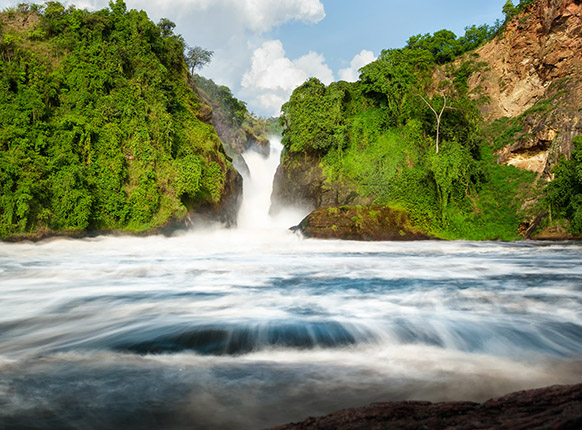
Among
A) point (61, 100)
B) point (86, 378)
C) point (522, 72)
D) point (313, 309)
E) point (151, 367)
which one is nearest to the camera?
point (86, 378)

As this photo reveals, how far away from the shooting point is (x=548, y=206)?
721 inches

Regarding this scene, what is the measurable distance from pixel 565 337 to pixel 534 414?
3.19m

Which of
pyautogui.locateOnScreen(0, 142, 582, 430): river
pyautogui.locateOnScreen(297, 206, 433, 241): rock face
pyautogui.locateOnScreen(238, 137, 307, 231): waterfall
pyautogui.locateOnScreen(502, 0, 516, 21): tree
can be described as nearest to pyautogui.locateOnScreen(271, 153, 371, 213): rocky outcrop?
pyautogui.locateOnScreen(238, 137, 307, 231): waterfall

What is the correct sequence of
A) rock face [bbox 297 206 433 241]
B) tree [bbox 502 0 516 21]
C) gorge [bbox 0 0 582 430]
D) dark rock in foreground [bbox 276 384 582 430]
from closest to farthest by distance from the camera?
1. dark rock in foreground [bbox 276 384 582 430]
2. gorge [bbox 0 0 582 430]
3. rock face [bbox 297 206 433 241]
4. tree [bbox 502 0 516 21]

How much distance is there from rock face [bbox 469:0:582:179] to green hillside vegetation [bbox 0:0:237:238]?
20.2 metres

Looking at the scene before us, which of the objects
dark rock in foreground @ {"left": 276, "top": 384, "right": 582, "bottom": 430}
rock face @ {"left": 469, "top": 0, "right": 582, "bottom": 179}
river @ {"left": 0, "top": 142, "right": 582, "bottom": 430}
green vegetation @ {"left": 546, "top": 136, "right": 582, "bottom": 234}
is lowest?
river @ {"left": 0, "top": 142, "right": 582, "bottom": 430}

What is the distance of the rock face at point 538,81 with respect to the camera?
21.5 m

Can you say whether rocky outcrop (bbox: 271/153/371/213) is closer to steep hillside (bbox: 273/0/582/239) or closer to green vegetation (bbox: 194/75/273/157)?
steep hillside (bbox: 273/0/582/239)

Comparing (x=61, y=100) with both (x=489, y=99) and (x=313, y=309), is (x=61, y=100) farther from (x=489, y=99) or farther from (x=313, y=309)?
(x=489, y=99)

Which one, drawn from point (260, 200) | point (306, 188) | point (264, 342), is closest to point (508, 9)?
point (306, 188)

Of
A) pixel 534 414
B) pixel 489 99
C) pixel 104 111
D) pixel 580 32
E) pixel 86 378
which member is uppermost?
pixel 580 32

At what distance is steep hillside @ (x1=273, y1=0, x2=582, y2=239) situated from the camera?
2084 cm

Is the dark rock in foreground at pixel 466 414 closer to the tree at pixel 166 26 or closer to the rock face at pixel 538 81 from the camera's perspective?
the rock face at pixel 538 81

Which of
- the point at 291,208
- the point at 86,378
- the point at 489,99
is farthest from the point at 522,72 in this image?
A: the point at 86,378
